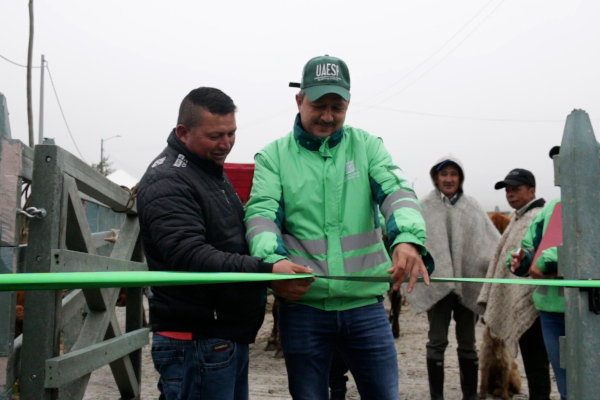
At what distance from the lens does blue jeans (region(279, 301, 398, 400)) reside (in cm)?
240

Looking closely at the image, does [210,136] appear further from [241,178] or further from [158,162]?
[241,178]

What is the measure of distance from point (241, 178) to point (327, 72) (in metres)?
2.21

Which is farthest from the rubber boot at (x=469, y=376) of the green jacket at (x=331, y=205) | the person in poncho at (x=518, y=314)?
the green jacket at (x=331, y=205)

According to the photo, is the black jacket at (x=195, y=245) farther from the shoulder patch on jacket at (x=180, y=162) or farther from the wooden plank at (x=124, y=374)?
the wooden plank at (x=124, y=374)

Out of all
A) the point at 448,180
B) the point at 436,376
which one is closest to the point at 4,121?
the point at 448,180

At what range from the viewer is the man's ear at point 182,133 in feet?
7.89

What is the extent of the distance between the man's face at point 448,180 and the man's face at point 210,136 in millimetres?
2996

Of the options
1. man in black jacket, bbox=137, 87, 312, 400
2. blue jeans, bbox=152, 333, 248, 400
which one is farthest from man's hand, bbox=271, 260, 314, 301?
blue jeans, bbox=152, 333, 248, 400

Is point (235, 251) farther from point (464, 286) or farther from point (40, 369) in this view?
point (464, 286)

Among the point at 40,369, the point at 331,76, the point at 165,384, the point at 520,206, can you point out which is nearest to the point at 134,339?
the point at 40,369

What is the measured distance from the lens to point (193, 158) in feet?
7.74

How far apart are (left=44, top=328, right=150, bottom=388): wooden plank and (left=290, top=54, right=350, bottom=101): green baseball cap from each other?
154cm

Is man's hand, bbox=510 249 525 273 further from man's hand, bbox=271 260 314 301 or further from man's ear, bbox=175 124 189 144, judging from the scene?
man's ear, bbox=175 124 189 144

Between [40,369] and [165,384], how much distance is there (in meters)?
0.61
